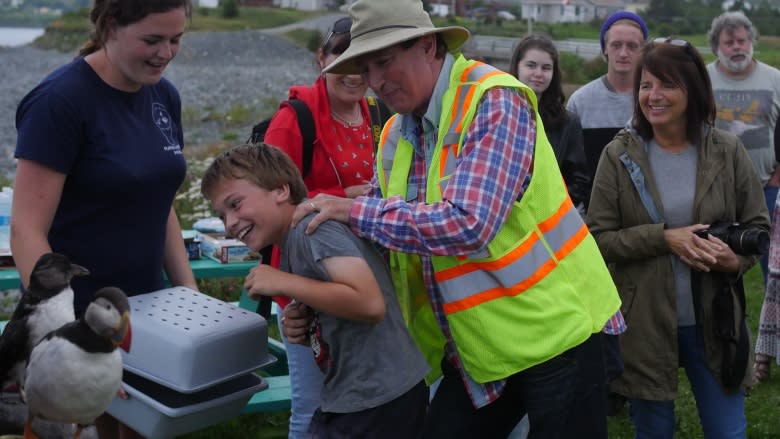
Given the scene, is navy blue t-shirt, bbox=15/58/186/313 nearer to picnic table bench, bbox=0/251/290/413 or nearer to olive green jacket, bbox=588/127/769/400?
picnic table bench, bbox=0/251/290/413

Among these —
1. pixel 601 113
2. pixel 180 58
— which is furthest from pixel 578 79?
pixel 601 113

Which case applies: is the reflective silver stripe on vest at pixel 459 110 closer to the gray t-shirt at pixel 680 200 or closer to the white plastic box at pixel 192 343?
the white plastic box at pixel 192 343

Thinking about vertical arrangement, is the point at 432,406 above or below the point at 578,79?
above

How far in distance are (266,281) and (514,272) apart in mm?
683

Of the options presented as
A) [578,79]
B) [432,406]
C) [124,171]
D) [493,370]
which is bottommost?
[578,79]

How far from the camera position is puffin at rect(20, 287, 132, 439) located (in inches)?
88.9

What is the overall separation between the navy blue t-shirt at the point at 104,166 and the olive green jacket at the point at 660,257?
1.78 metres

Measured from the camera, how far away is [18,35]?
41844 millimetres

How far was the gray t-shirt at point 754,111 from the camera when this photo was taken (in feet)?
19.9

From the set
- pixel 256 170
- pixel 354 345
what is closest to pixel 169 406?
pixel 354 345

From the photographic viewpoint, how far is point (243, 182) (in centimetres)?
266

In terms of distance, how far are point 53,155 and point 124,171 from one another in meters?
0.22

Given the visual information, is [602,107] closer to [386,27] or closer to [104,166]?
[386,27]

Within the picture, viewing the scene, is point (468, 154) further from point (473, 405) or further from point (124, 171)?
point (124, 171)
